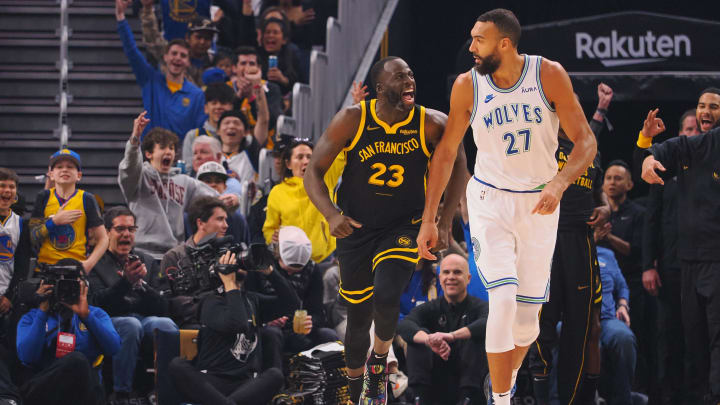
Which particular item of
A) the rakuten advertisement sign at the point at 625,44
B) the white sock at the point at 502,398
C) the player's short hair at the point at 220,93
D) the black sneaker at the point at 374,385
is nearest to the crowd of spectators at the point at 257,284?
the player's short hair at the point at 220,93

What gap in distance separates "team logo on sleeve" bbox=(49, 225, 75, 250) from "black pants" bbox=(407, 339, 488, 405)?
2.93 m

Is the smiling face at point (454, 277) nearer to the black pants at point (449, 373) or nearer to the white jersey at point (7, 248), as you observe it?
the black pants at point (449, 373)

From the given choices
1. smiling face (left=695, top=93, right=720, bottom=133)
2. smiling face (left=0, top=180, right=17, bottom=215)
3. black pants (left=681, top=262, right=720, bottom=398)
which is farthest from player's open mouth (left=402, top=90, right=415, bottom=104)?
smiling face (left=0, top=180, right=17, bottom=215)

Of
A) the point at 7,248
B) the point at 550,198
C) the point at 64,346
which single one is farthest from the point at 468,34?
the point at 550,198

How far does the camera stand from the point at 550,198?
5.75 m

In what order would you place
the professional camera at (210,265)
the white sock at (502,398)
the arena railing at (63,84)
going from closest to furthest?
the white sock at (502,398), the professional camera at (210,265), the arena railing at (63,84)

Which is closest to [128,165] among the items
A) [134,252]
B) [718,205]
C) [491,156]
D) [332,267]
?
[134,252]

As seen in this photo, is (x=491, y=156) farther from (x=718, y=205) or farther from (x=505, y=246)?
(x=718, y=205)

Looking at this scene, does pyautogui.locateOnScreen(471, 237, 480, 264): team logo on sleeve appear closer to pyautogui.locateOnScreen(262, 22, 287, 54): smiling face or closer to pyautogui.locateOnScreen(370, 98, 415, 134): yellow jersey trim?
pyautogui.locateOnScreen(370, 98, 415, 134): yellow jersey trim

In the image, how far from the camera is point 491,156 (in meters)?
6.05

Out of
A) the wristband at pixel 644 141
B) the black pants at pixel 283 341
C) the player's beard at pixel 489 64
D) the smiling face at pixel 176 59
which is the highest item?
the smiling face at pixel 176 59

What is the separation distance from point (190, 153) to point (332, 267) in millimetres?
2039

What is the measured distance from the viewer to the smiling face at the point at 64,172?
8.69m

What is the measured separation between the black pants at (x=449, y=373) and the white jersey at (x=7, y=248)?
129 inches
